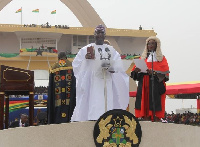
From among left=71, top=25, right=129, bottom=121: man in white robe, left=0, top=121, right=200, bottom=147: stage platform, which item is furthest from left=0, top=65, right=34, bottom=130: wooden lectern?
left=0, top=121, right=200, bottom=147: stage platform

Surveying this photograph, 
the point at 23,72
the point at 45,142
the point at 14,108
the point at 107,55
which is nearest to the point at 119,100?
the point at 107,55

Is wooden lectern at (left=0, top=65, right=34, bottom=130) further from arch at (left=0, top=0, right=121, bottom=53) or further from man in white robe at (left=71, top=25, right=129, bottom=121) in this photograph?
arch at (left=0, top=0, right=121, bottom=53)

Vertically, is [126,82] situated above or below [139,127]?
above

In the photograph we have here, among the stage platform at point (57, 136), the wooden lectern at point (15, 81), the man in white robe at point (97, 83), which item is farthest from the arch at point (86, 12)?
the stage platform at point (57, 136)

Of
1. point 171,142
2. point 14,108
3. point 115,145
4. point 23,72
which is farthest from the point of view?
point 14,108

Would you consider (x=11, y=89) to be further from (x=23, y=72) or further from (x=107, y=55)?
(x=107, y=55)

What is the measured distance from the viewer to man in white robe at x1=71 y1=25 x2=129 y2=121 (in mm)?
5875

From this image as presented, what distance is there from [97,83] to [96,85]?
0.04m

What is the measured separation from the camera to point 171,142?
4488 millimetres

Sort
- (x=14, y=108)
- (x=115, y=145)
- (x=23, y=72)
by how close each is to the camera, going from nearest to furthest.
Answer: (x=115, y=145)
(x=23, y=72)
(x=14, y=108)

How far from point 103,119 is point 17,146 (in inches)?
38.4

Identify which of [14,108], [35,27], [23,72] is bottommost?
[14,108]

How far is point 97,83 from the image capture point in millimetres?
6051

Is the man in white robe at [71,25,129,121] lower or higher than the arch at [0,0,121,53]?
lower
